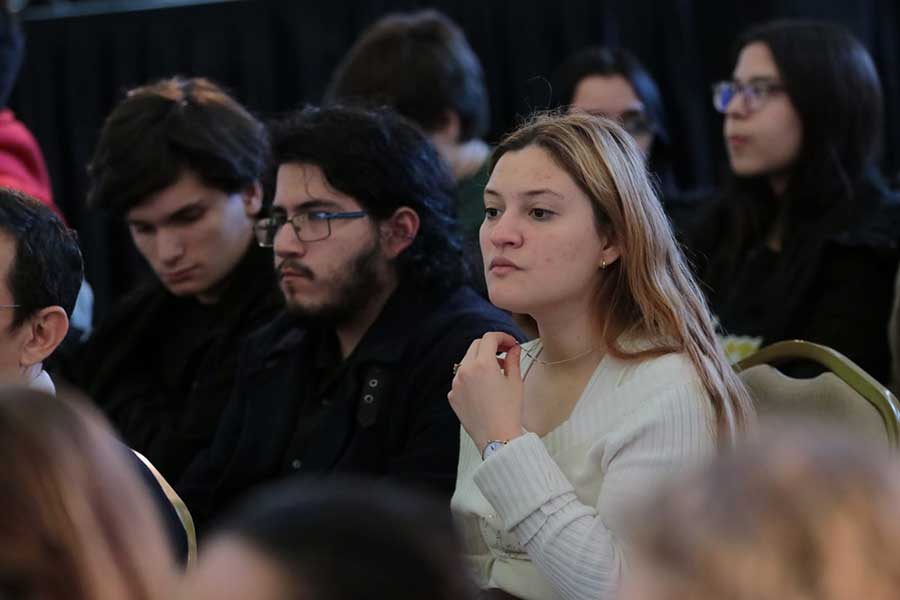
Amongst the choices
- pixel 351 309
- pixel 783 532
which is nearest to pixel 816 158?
pixel 351 309

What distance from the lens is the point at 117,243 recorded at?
A: 445 centimetres

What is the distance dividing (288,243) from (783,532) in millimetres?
1638

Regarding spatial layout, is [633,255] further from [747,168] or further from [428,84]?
[428,84]

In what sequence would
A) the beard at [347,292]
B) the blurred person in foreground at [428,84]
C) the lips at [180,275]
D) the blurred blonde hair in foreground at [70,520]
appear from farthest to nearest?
the blurred person in foreground at [428,84] < the lips at [180,275] < the beard at [347,292] < the blurred blonde hair in foreground at [70,520]

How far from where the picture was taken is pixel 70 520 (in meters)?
0.99

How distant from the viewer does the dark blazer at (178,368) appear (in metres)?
2.74

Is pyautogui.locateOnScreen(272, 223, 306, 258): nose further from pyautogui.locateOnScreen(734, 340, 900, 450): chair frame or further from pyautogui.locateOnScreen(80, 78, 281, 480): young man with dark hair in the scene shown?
pyautogui.locateOnScreen(734, 340, 900, 450): chair frame

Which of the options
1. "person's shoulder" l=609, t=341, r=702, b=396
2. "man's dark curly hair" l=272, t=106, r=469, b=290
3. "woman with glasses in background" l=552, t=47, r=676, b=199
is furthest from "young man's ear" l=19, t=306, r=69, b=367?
"woman with glasses in background" l=552, t=47, r=676, b=199

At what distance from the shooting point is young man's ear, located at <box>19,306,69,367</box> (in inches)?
81.8

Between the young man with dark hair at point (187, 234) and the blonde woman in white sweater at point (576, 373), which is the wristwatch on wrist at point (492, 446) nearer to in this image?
the blonde woman in white sweater at point (576, 373)

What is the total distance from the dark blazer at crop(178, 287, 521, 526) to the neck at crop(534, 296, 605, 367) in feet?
1.03

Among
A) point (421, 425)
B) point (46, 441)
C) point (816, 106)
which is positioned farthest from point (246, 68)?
point (46, 441)

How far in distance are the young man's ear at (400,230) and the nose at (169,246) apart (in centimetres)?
59

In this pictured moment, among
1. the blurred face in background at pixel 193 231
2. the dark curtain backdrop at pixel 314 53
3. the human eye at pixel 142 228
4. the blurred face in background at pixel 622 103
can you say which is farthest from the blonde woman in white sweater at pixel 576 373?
the dark curtain backdrop at pixel 314 53
